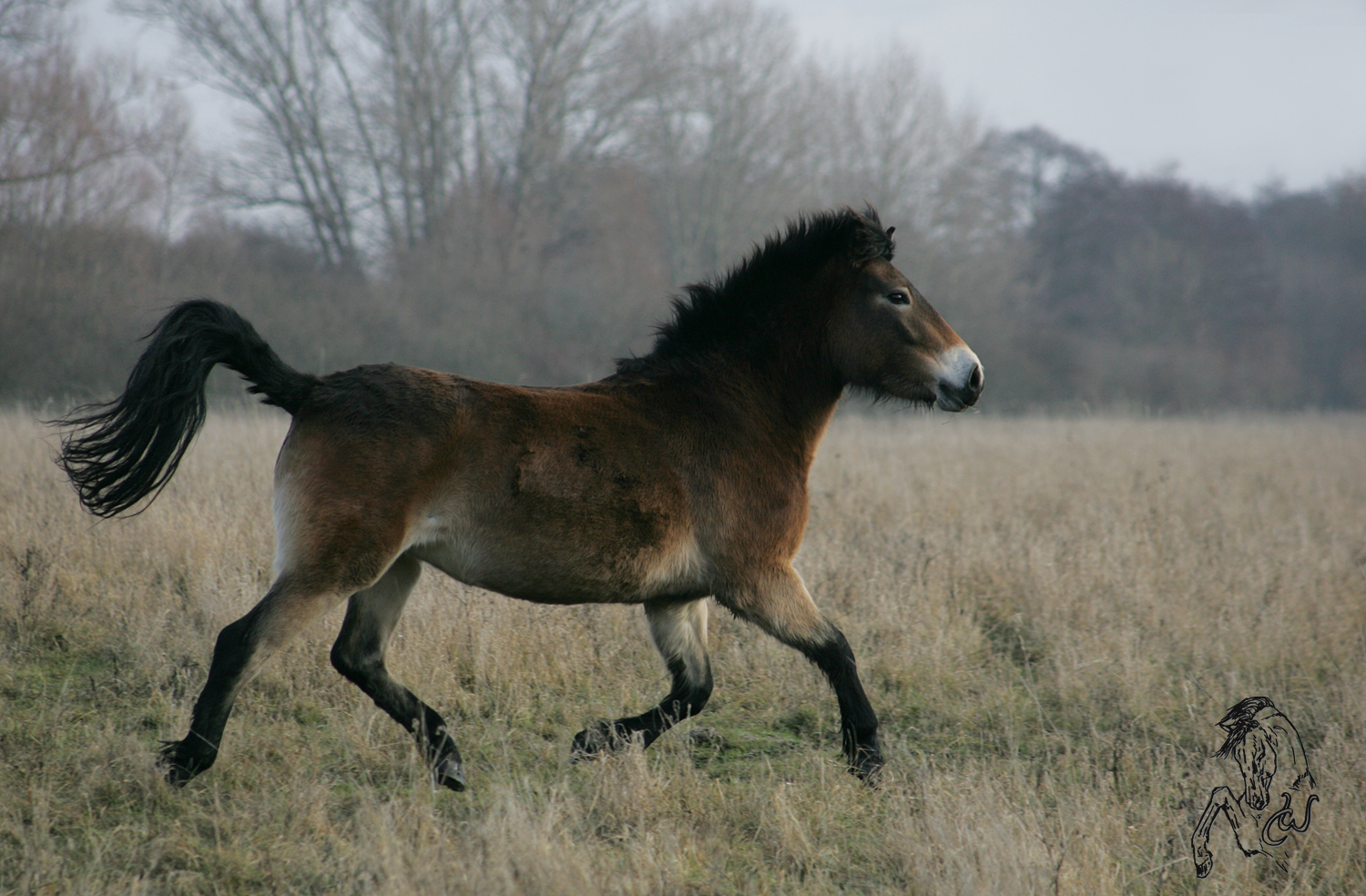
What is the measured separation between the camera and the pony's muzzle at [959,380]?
4.06 meters

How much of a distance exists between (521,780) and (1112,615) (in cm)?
401

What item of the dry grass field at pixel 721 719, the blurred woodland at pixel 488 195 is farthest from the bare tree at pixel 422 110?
the dry grass field at pixel 721 719

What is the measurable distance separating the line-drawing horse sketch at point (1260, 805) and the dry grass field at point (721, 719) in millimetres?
64

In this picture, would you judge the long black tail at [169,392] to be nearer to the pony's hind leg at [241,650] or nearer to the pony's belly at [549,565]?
the pony's hind leg at [241,650]

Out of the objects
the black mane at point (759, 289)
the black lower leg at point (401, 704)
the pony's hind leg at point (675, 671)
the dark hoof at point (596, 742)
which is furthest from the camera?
the black mane at point (759, 289)

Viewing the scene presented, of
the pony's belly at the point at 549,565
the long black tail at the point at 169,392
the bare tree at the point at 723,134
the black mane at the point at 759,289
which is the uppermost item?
the bare tree at the point at 723,134

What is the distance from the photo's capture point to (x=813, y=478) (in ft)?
34.0

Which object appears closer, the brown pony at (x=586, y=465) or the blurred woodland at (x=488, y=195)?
the brown pony at (x=586, y=465)

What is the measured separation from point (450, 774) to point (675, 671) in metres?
1.07

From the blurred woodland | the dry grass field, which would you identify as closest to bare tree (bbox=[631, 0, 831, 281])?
the blurred woodland

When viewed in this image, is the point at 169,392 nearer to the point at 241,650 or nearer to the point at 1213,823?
the point at 241,650

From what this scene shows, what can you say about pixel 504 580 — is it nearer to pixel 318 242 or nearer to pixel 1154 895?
pixel 1154 895

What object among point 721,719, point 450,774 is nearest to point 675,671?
point 721,719

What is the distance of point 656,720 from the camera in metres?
4.14
